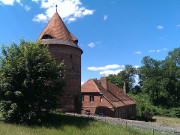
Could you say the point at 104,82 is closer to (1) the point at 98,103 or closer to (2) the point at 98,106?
(1) the point at 98,103

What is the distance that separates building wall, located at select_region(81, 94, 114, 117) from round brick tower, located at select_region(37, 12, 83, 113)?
6.34 m

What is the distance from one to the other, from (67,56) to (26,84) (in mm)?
8263

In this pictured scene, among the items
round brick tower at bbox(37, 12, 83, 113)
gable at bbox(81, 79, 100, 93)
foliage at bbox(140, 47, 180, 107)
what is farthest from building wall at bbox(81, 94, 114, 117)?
foliage at bbox(140, 47, 180, 107)

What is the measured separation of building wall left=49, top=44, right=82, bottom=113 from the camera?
18.9 meters

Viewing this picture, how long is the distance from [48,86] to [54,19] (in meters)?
12.0

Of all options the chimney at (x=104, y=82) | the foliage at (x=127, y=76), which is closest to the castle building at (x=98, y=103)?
the chimney at (x=104, y=82)

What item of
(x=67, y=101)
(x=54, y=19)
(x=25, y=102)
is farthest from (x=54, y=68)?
(x=54, y=19)

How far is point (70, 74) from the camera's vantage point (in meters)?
19.5

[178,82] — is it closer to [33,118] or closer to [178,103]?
[178,103]

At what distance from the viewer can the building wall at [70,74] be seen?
18938mm

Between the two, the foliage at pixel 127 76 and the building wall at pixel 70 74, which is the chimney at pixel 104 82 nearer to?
the building wall at pixel 70 74

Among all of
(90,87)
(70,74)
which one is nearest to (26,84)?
(70,74)

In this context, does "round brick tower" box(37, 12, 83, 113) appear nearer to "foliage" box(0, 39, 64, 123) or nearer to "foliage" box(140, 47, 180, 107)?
"foliage" box(0, 39, 64, 123)

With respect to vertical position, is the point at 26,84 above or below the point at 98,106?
above
